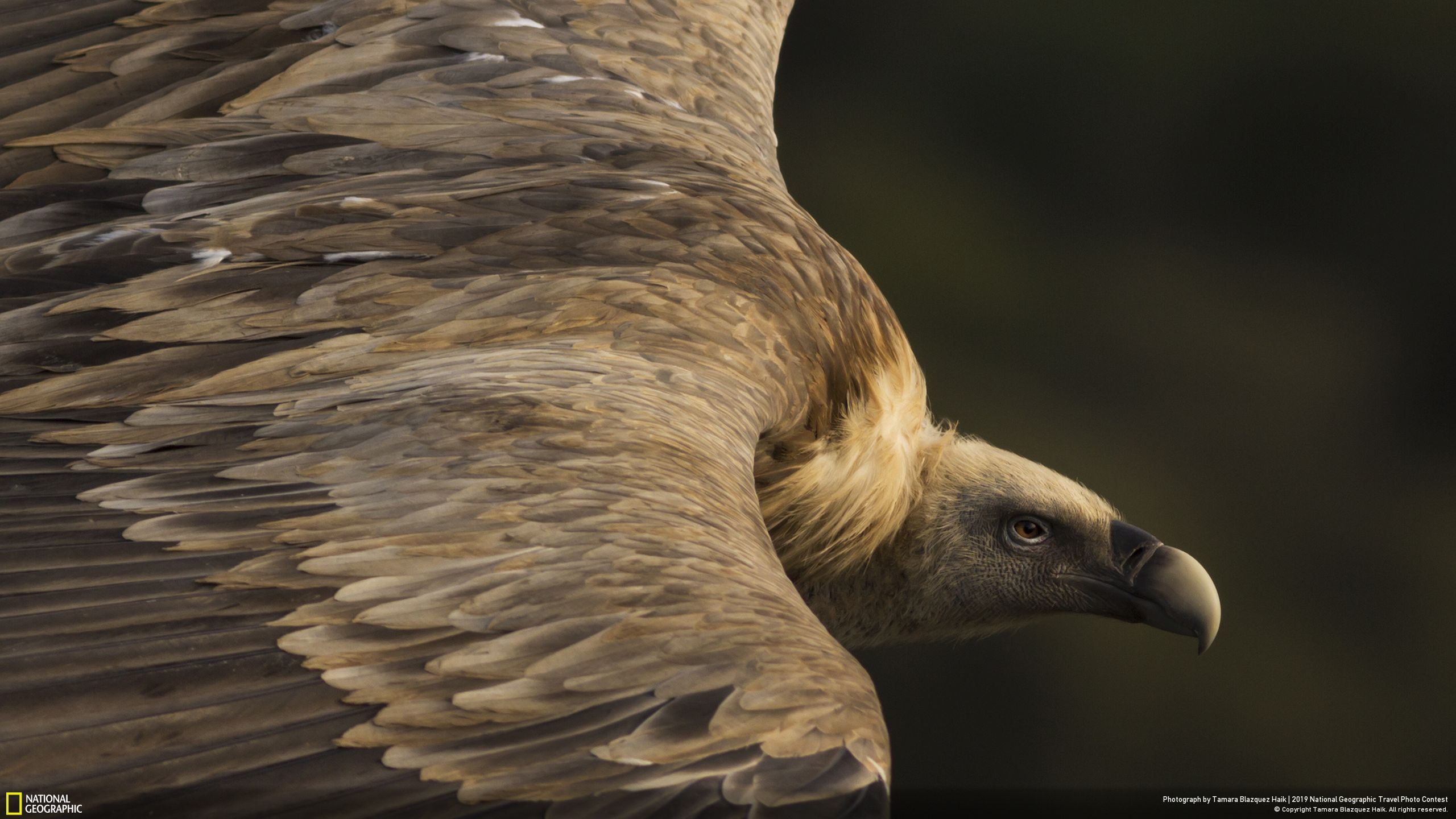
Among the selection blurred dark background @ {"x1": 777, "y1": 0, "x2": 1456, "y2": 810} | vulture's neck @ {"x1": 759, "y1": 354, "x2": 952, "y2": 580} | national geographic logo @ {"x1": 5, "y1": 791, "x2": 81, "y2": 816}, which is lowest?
blurred dark background @ {"x1": 777, "y1": 0, "x2": 1456, "y2": 810}

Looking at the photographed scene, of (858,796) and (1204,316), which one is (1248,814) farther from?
(858,796)

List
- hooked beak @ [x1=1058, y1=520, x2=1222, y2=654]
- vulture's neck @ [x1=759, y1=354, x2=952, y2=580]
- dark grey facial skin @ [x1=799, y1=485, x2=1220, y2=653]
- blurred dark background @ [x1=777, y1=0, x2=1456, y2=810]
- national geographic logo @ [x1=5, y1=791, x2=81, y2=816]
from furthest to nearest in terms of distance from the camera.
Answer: blurred dark background @ [x1=777, y1=0, x2=1456, y2=810] < dark grey facial skin @ [x1=799, y1=485, x2=1220, y2=653] < hooked beak @ [x1=1058, y1=520, x2=1222, y2=654] < vulture's neck @ [x1=759, y1=354, x2=952, y2=580] < national geographic logo @ [x1=5, y1=791, x2=81, y2=816]

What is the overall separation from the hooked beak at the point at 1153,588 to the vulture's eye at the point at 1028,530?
0.09 m

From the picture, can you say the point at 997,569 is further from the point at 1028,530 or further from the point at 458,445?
the point at 458,445

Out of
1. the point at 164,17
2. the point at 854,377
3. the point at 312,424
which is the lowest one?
the point at 854,377

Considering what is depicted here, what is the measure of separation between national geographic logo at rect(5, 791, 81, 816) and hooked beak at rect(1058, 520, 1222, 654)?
6.66 feet

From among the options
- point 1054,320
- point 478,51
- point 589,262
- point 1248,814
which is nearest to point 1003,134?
point 1054,320

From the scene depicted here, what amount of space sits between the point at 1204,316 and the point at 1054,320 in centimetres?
70

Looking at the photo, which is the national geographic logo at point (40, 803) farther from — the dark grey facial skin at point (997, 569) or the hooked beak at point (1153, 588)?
the hooked beak at point (1153, 588)

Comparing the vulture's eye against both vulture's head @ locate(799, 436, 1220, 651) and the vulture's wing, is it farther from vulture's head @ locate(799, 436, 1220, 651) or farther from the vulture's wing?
the vulture's wing

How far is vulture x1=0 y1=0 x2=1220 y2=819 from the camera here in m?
1.17

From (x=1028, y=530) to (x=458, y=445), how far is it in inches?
65.0

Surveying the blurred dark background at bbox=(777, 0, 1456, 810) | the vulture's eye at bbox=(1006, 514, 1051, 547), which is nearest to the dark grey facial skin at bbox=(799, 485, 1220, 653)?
the vulture's eye at bbox=(1006, 514, 1051, 547)

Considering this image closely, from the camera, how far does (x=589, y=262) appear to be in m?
1.99
